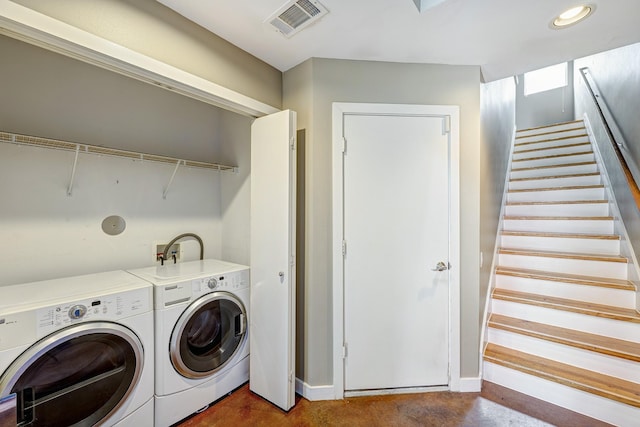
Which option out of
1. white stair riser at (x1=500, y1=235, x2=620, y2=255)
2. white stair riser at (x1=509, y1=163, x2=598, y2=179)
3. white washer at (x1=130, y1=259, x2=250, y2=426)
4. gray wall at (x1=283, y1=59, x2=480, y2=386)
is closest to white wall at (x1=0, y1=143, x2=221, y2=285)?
white washer at (x1=130, y1=259, x2=250, y2=426)

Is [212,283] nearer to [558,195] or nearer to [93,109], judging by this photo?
[93,109]

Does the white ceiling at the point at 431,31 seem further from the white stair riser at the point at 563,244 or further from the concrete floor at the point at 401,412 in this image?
the concrete floor at the point at 401,412

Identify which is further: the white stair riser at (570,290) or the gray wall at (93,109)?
the white stair riser at (570,290)

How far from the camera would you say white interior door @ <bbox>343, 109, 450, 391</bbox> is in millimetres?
1921

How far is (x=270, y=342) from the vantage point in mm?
1846

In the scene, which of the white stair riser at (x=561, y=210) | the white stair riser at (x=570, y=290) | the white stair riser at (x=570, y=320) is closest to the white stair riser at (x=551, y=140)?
the white stair riser at (x=561, y=210)

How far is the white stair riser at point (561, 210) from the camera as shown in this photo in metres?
2.76

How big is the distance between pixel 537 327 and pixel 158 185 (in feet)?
10.8

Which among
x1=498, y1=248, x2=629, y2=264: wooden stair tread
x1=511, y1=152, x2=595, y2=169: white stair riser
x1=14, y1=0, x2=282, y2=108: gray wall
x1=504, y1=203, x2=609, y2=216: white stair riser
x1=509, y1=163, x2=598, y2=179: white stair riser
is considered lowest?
x1=498, y1=248, x2=629, y2=264: wooden stair tread

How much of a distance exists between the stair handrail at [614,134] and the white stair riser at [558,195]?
0.53 m

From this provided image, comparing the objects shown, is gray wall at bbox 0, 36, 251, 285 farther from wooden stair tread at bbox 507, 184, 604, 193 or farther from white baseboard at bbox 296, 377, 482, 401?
wooden stair tread at bbox 507, 184, 604, 193

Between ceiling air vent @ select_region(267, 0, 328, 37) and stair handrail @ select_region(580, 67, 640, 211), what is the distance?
99.6 inches

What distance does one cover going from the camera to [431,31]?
1.59m

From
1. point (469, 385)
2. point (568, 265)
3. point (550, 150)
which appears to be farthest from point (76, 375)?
point (550, 150)
